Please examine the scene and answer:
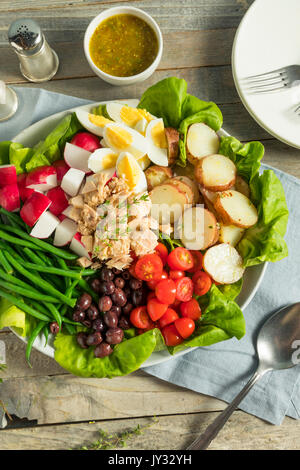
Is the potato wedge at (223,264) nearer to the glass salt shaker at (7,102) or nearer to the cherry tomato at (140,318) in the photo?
the cherry tomato at (140,318)

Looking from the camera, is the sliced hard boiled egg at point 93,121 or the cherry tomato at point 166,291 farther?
the sliced hard boiled egg at point 93,121

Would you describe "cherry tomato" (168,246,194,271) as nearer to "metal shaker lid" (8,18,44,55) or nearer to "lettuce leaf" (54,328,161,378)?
"lettuce leaf" (54,328,161,378)

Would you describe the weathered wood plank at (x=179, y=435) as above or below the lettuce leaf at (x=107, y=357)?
below

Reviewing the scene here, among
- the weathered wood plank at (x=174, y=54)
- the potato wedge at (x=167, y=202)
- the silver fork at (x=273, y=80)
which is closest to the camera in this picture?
the potato wedge at (x=167, y=202)

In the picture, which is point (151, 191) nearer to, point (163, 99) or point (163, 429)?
point (163, 99)

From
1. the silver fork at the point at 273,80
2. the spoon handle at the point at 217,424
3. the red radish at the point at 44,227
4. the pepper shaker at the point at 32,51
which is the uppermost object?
the pepper shaker at the point at 32,51

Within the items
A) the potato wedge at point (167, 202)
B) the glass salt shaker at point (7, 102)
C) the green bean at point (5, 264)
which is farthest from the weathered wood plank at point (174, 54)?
the green bean at point (5, 264)

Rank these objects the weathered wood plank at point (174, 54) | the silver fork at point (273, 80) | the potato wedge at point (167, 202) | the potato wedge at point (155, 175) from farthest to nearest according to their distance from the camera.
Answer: the weathered wood plank at point (174, 54) < the silver fork at point (273, 80) < the potato wedge at point (155, 175) < the potato wedge at point (167, 202)

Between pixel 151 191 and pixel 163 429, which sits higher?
pixel 151 191

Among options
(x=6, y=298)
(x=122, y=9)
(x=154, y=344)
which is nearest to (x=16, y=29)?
(x=122, y=9)
